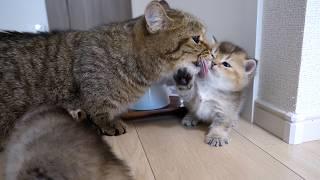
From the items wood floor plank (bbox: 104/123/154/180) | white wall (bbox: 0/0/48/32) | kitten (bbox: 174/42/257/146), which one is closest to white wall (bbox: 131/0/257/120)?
→ kitten (bbox: 174/42/257/146)

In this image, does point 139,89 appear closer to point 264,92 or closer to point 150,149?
point 150,149

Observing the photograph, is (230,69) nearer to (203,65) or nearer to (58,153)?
(203,65)

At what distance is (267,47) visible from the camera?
1079 millimetres

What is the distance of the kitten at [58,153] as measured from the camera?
525 mm

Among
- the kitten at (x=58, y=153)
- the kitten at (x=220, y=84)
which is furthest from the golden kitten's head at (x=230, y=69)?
the kitten at (x=58, y=153)

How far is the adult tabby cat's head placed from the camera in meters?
1.03

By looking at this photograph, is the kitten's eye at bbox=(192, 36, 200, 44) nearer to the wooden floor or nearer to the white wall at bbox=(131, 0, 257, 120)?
the white wall at bbox=(131, 0, 257, 120)

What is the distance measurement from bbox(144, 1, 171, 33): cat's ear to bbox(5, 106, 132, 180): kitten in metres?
0.50

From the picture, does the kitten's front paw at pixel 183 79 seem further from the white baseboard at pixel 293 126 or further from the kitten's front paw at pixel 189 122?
the white baseboard at pixel 293 126

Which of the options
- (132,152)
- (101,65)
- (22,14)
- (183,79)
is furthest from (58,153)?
(22,14)

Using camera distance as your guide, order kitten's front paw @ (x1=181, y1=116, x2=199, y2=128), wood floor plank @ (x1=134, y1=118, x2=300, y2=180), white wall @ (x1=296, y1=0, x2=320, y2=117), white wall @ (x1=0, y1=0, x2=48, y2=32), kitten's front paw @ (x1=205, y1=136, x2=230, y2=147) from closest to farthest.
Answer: wood floor plank @ (x1=134, y1=118, x2=300, y2=180), white wall @ (x1=296, y1=0, x2=320, y2=117), kitten's front paw @ (x1=205, y1=136, x2=230, y2=147), kitten's front paw @ (x1=181, y1=116, x2=199, y2=128), white wall @ (x1=0, y1=0, x2=48, y2=32)

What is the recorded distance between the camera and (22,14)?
2.46 metres

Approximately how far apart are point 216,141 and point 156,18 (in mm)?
495

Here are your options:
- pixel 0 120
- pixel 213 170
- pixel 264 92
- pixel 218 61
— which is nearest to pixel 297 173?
pixel 213 170
